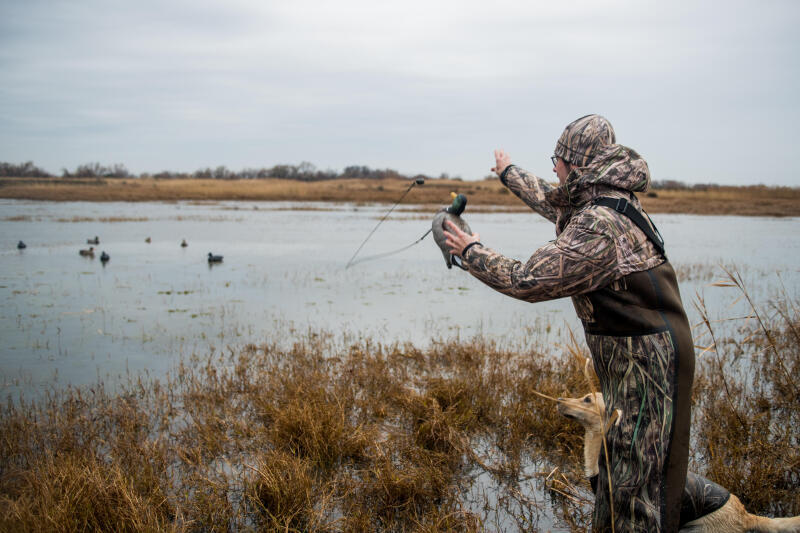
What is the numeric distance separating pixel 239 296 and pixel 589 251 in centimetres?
1072

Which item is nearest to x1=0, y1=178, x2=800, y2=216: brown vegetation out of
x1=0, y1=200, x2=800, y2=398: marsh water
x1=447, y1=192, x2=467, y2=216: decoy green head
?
x1=0, y1=200, x2=800, y2=398: marsh water

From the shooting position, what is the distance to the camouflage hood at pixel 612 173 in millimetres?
2631

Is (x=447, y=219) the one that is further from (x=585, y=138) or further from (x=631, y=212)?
(x=631, y=212)

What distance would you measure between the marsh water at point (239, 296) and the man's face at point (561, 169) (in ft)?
3.17

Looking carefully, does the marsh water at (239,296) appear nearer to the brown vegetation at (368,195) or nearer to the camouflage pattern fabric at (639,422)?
the camouflage pattern fabric at (639,422)

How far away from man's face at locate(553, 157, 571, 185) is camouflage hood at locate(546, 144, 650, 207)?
101 millimetres

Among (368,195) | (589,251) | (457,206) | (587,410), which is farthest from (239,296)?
(368,195)

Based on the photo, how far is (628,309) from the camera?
2.59 m

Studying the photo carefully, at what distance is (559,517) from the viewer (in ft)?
13.7

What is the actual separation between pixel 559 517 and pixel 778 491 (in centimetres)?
159

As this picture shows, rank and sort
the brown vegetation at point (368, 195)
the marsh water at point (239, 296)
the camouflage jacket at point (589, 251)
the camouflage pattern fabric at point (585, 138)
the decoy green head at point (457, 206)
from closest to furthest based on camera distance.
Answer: the camouflage jacket at point (589, 251) < the camouflage pattern fabric at point (585, 138) < the decoy green head at point (457, 206) < the marsh water at point (239, 296) < the brown vegetation at point (368, 195)

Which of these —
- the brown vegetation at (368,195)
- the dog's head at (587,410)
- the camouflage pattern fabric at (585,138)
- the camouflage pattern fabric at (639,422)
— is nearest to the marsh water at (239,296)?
the dog's head at (587,410)

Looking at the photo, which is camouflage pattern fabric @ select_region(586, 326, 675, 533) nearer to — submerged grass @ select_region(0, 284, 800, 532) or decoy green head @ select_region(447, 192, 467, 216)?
decoy green head @ select_region(447, 192, 467, 216)

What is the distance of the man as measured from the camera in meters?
2.56
